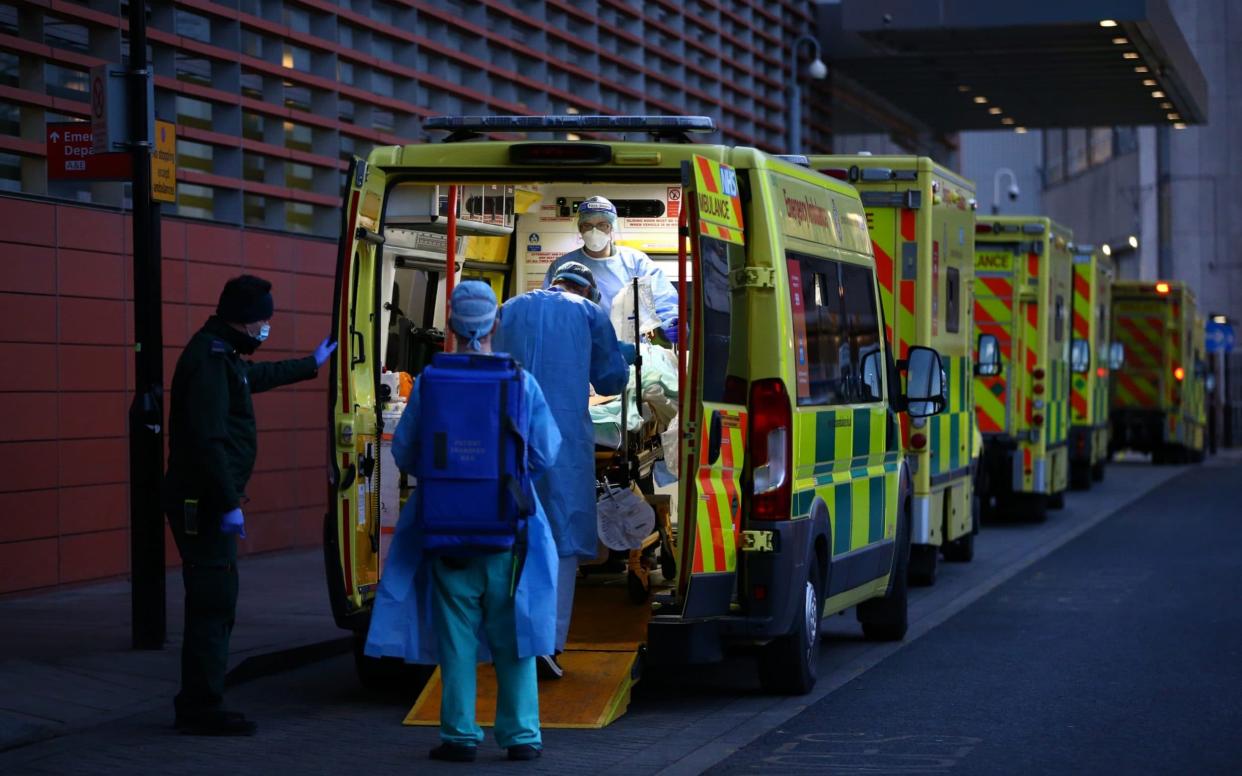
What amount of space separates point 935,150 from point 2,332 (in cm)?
2782

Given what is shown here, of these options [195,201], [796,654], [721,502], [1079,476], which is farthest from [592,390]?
[1079,476]

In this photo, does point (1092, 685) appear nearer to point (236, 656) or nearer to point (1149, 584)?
point (236, 656)

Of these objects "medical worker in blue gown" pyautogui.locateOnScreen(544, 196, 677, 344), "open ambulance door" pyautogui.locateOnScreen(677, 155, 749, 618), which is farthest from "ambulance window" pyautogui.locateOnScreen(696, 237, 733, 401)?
"medical worker in blue gown" pyautogui.locateOnScreen(544, 196, 677, 344)

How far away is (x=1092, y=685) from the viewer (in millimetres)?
10375

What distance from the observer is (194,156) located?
15.8 m

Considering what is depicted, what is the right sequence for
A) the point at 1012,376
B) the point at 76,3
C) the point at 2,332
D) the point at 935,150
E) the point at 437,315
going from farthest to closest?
the point at 935,150 < the point at 1012,376 < the point at 76,3 < the point at 2,332 < the point at 437,315

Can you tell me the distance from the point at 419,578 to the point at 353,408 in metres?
1.48

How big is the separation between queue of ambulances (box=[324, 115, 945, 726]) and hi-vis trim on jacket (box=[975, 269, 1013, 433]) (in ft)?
30.2

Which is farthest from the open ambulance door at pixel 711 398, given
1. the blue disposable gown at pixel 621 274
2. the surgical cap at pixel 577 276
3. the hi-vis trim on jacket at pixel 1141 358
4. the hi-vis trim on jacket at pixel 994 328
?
the hi-vis trim on jacket at pixel 1141 358

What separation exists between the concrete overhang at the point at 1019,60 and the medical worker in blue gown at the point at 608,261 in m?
15.8

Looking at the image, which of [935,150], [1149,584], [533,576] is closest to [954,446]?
[1149,584]

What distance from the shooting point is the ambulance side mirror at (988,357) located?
1844 cm

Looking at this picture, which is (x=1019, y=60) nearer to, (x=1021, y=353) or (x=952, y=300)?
(x=1021, y=353)

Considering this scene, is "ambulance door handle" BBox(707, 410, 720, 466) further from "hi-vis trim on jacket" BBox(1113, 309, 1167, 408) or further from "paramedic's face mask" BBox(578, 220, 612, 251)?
"hi-vis trim on jacket" BBox(1113, 309, 1167, 408)
